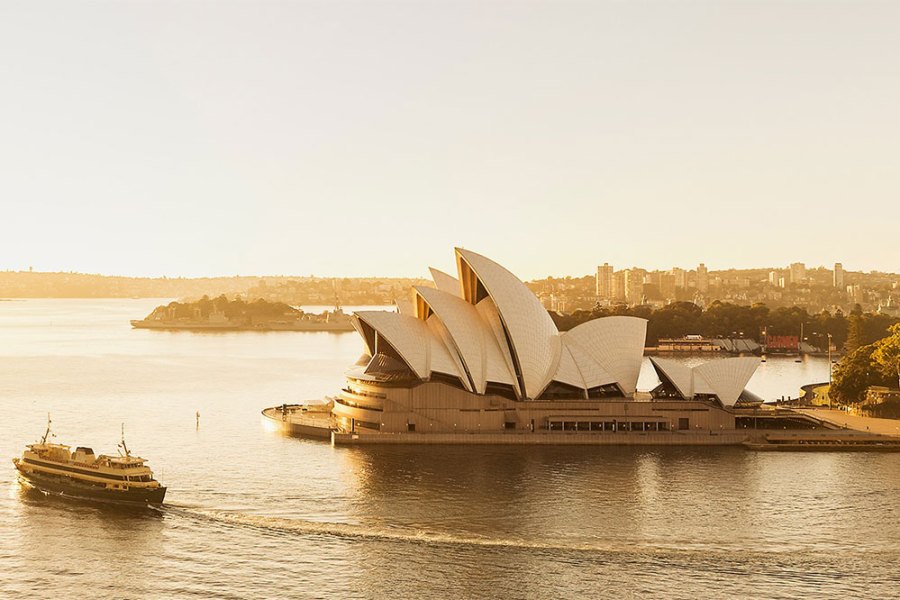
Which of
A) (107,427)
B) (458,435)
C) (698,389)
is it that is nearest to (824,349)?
(698,389)

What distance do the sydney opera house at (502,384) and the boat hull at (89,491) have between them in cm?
1333

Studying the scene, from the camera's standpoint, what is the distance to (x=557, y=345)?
5034 cm

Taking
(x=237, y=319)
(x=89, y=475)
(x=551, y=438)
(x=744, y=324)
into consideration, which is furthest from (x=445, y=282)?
(x=237, y=319)

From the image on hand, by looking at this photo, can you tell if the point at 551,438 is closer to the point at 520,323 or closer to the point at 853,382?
the point at 520,323

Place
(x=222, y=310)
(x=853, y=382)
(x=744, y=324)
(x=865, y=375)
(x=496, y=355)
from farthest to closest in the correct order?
(x=222, y=310) < (x=744, y=324) < (x=865, y=375) < (x=853, y=382) < (x=496, y=355)

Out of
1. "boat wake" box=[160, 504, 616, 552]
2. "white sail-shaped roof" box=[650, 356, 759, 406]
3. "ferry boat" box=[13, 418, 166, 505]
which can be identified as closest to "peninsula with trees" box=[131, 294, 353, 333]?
"white sail-shaped roof" box=[650, 356, 759, 406]

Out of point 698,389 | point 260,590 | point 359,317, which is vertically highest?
point 359,317

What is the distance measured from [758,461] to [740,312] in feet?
294

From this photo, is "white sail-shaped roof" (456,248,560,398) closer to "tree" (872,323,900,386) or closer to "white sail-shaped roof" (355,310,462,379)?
"white sail-shaped roof" (355,310,462,379)

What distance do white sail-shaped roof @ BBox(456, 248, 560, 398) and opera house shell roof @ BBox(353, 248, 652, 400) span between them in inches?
2.0

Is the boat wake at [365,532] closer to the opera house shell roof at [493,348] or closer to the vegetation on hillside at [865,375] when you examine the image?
the opera house shell roof at [493,348]

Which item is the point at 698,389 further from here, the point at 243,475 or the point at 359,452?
the point at 243,475

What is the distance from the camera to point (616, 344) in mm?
51500

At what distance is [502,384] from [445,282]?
9.27 m
